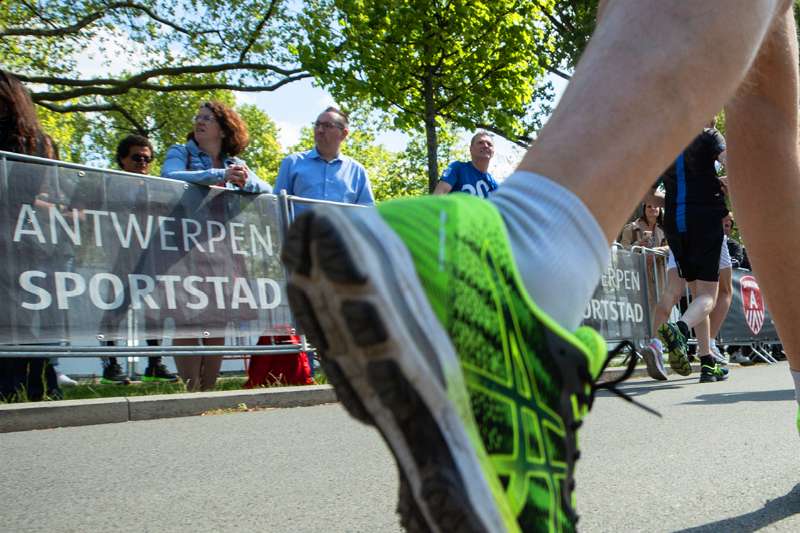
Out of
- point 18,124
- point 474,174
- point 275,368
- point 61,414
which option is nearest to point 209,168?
point 18,124

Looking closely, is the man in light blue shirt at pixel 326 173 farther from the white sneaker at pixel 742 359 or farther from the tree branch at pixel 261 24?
the tree branch at pixel 261 24

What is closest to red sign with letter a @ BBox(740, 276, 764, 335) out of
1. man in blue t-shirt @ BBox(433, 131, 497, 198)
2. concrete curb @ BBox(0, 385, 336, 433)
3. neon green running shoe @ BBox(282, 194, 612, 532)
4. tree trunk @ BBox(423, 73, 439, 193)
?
man in blue t-shirt @ BBox(433, 131, 497, 198)

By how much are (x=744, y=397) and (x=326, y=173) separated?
3751 mm

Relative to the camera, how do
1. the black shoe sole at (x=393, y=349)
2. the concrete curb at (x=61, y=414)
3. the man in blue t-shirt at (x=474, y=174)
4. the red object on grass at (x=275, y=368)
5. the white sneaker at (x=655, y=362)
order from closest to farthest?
1. the black shoe sole at (x=393, y=349)
2. the concrete curb at (x=61, y=414)
3. the red object on grass at (x=275, y=368)
4. the white sneaker at (x=655, y=362)
5. the man in blue t-shirt at (x=474, y=174)

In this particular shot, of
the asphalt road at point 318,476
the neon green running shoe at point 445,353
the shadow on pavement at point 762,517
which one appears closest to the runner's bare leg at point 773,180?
the shadow on pavement at point 762,517

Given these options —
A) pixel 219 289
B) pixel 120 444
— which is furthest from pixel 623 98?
pixel 219 289

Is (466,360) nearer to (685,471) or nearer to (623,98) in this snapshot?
(623,98)

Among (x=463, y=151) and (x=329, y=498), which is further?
(x=463, y=151)

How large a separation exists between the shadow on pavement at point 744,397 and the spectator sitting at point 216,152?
11.4ft

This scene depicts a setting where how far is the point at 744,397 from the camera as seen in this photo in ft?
17.0

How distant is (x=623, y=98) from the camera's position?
115 cm

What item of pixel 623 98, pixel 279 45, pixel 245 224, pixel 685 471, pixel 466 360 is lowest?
pixel 685 471

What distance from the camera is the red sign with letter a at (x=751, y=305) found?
11904 millimetres

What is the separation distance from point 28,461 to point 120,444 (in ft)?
1.53
